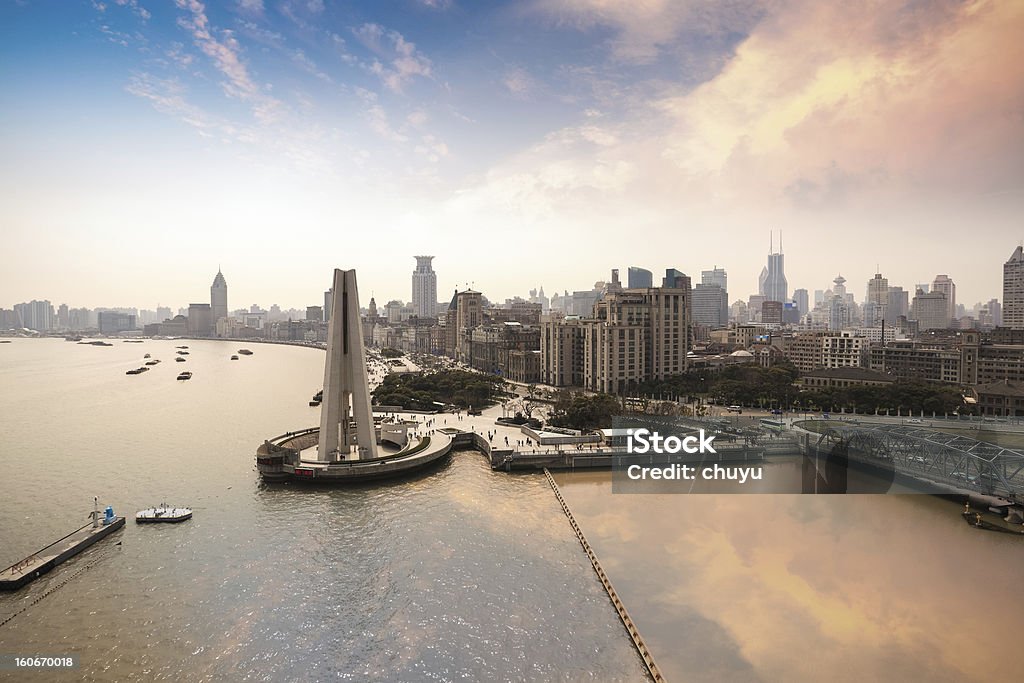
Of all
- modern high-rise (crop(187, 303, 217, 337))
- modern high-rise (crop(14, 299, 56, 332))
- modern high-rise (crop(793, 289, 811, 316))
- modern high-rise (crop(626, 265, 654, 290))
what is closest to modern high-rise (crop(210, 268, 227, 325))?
modern high-rise (crop(187, 303, 217, 337))

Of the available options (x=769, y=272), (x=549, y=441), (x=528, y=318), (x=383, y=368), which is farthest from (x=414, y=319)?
(x=769, y=272)

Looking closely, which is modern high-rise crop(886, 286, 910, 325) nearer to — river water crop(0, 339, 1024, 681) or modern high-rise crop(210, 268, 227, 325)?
river water crop(0, 339, 1024, 681)

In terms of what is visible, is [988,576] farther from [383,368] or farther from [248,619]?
[383,368]

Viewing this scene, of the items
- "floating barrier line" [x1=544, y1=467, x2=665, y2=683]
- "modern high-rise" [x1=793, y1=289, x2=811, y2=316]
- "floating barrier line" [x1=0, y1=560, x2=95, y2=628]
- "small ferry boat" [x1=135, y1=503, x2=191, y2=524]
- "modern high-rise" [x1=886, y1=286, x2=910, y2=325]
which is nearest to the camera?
"floating barrier line" [x1=544, y1=467, x2=665, y2=683]

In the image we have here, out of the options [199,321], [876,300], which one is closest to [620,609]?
[876,300]

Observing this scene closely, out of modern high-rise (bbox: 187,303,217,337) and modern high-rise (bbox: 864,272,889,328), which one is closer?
modern high-rise (bbox: 864,272,889,328)

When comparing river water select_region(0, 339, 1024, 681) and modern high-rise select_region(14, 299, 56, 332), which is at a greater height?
modern high-rise select_region(14, 299, 56, 332)
